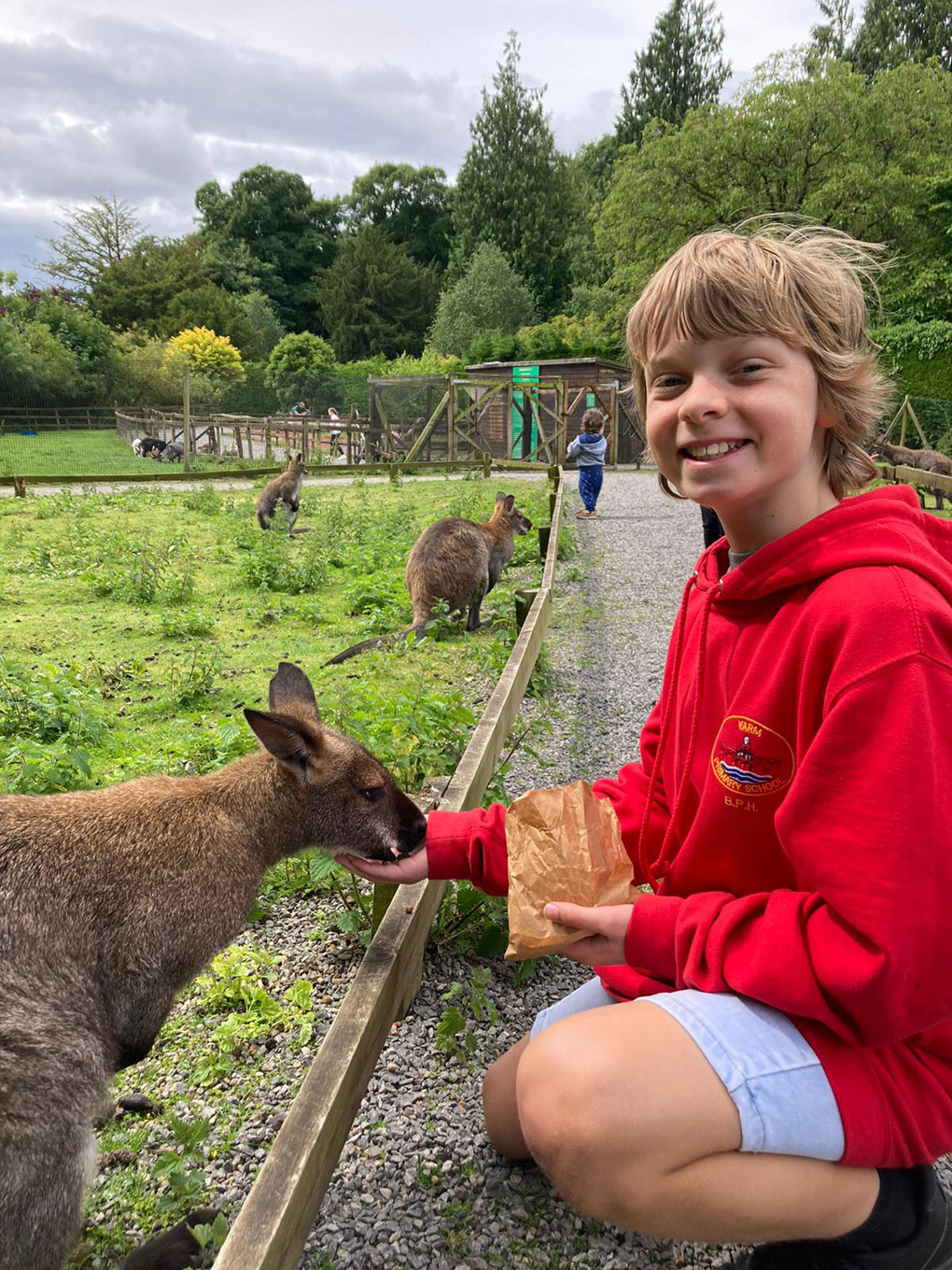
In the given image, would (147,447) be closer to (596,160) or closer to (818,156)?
(818,156)

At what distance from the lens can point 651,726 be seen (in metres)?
2.24

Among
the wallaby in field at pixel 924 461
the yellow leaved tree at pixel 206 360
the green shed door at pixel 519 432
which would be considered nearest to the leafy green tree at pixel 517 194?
the yellow leaved tree at pixel 206 360

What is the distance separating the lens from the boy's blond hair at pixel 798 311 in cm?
162

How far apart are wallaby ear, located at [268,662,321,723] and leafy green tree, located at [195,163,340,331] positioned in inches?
2265

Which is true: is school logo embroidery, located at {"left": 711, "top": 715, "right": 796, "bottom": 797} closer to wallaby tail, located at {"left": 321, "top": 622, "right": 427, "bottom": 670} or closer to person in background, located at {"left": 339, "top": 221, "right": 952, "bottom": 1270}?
person in background, located at {"left": 339, "top": 221, "right": 952, "bottom": 1270}

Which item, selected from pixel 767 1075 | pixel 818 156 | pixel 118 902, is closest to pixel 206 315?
pixel 818 156

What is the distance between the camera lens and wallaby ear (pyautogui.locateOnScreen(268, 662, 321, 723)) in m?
2.69

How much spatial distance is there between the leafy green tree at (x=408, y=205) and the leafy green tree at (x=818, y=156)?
3688 centimetres

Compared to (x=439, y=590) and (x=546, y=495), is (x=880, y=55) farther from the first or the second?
(x=439, y=590)

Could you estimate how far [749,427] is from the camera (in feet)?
5.40

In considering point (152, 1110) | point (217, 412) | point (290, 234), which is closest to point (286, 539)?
point (152, 1110)

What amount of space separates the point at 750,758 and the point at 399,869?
0.99m

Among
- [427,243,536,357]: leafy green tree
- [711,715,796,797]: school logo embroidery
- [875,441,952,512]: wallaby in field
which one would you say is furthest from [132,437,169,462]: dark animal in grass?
[711,715,796,797]: school logo embroidery

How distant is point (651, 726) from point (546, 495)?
1223 cm
